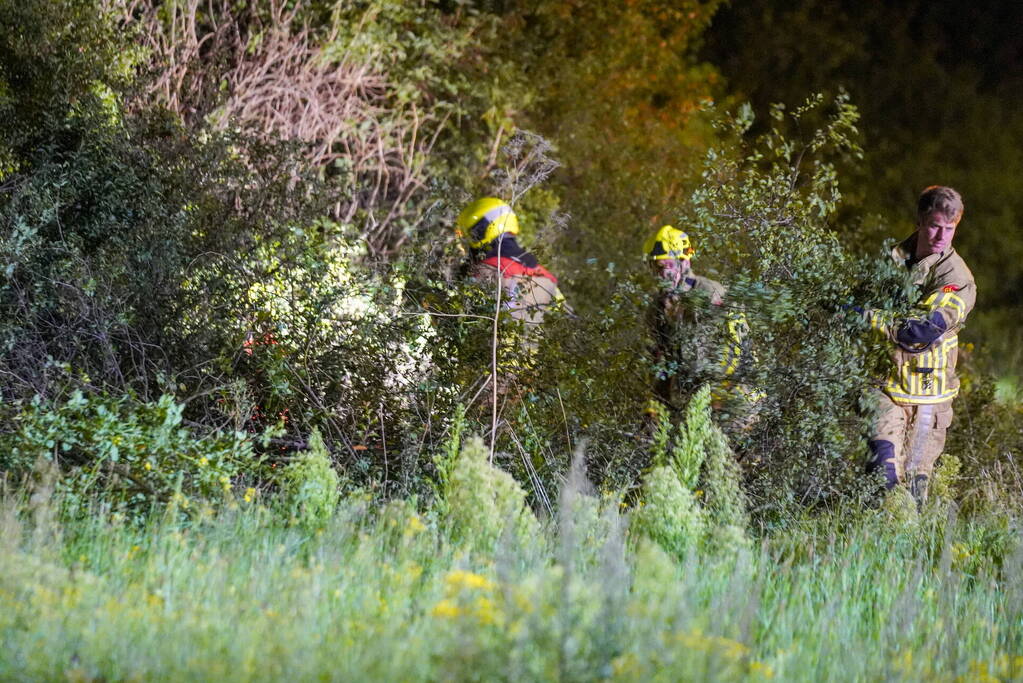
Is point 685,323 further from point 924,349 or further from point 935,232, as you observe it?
point 935,232

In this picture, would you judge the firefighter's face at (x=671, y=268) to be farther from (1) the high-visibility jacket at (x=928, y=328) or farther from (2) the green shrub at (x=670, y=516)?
(2) the green shrub at (x=670, y=516)

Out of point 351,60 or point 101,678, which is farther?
point 351,60

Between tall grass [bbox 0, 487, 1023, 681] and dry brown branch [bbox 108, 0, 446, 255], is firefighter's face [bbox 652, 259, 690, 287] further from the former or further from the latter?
dry brown branch [bbox 108, 0, 446, 255]

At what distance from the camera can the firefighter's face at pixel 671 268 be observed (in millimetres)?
6375

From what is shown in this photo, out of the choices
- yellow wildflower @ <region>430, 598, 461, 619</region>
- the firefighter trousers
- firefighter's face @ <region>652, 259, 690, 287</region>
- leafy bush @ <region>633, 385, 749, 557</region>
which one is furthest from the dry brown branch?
yellow wildflower @ <region>430, 598, 461, 619</region>

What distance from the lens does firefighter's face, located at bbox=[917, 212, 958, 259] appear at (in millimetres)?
6023

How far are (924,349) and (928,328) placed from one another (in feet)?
0.54

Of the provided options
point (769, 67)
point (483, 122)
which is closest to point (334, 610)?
point (483, 122)

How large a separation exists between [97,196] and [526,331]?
9.51 ft

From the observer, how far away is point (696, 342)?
5.92 metres

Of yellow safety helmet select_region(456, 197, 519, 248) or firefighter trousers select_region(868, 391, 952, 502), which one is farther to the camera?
yellow safety helmet select_region(456, 197, 519, 248)

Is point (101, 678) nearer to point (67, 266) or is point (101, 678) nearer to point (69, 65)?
point (67, 266)

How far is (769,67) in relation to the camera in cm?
2030

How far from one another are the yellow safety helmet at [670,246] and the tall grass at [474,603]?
1688mm
